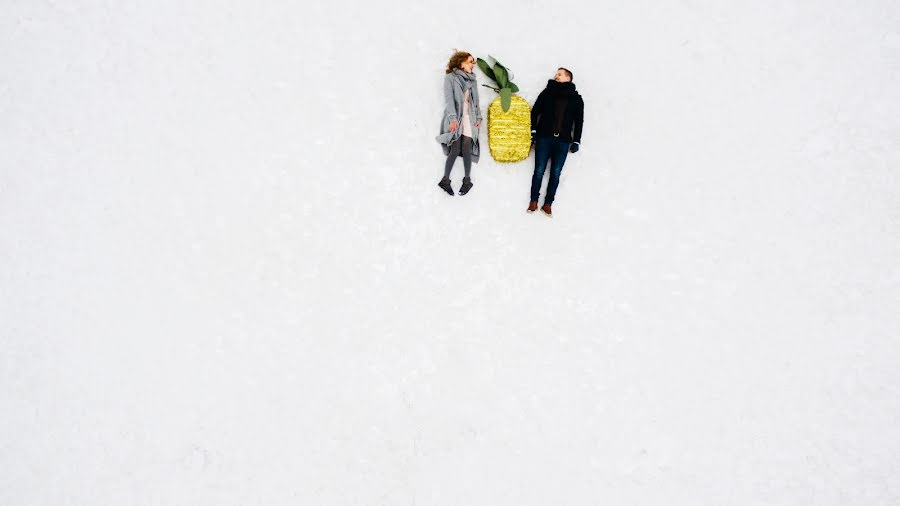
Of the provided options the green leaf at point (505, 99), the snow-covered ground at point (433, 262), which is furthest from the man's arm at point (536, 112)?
the snow-covered ground at point (433, 262)

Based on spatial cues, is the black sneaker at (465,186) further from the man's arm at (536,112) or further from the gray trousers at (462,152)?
the man's arm at (536,112)

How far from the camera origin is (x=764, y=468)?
3508mm

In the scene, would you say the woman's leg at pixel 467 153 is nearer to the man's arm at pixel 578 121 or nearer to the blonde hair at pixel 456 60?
the blonde hair at pixel 456 60

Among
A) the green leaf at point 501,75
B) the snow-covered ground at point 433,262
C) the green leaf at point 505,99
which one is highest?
the green leaf at point 501,75

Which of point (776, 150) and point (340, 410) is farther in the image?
point (776, 150)

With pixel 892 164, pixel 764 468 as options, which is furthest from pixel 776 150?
pixel 764 468

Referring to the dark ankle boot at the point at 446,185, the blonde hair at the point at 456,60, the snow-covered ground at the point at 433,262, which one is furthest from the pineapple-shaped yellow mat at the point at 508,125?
the dark ankle boot at the point at 446,185

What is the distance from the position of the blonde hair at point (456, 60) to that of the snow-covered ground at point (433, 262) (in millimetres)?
295

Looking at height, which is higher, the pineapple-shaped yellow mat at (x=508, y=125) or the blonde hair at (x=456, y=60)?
the blonde hair at (x=456, y=60)

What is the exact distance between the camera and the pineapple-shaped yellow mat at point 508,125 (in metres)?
3.46

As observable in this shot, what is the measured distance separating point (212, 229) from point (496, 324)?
6.94 feet

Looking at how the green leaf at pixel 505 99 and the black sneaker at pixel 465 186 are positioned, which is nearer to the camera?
the green leaf at pixel 505 99

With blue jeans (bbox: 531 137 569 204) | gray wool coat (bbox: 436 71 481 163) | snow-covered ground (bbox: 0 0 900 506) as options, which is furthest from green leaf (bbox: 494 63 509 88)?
blue jeans (bbox: 531 137 569 204)

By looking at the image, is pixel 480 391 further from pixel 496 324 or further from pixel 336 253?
pixel 336 253
